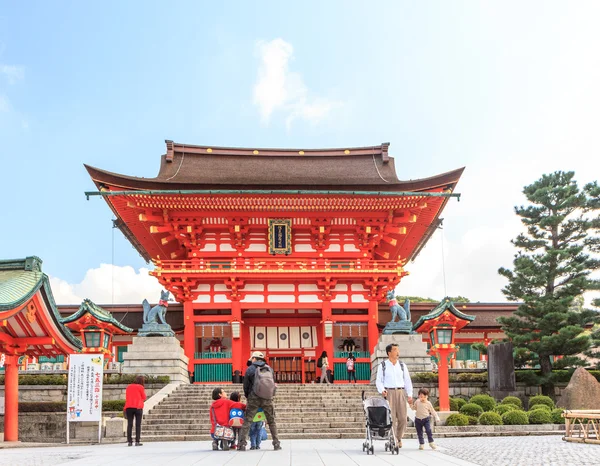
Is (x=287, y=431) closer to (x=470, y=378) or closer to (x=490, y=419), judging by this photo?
(x=490, y=419)

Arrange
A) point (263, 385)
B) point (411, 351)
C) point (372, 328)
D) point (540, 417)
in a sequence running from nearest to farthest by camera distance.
→ point (263, 385), point (540, 417), point (411, 351), point (372, 328)

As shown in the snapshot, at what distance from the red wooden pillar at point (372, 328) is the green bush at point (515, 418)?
10.9 m

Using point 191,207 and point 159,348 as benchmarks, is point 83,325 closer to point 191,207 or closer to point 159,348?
point 159,348

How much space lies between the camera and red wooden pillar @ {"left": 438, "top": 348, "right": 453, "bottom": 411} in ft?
68.8

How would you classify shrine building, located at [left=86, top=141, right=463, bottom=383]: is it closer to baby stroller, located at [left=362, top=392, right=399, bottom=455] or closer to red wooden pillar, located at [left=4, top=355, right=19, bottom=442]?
red wooden pillar, located at [left=4, top=355, right=19, bottom=442]

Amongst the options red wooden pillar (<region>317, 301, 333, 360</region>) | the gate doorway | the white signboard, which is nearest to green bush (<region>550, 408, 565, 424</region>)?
red wooden pillar (<region>317, 301, 333, 360</region>)

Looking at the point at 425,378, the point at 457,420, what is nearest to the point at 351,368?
the point at 425,378

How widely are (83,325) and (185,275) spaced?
7.66 meters

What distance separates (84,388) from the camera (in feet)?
58.3

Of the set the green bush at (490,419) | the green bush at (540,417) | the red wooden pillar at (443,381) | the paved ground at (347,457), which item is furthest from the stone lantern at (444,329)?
the paved ground at (347,457)

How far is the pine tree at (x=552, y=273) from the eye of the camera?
2527 centimetres

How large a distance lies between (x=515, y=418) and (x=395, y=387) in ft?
25.0

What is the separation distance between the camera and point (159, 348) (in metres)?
25.2

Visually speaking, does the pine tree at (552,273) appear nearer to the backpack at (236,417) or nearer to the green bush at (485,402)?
the green bush at (485,402)
